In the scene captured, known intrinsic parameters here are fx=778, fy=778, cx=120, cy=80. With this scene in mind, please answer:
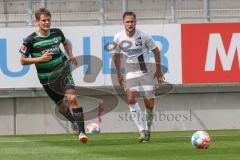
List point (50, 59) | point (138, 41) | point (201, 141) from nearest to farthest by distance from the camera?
point (201, 141) < point (50, 59) < point (138, 41)

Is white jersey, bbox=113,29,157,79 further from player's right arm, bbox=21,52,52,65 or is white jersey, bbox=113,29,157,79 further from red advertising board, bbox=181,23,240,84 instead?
red advertising board, bbox=181,23,240,84

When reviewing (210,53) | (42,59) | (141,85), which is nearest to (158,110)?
(210,53)

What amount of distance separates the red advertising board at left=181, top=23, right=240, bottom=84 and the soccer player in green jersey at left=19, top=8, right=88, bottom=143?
709 cm

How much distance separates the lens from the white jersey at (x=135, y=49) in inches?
578

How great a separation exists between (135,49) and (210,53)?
22.0 ft

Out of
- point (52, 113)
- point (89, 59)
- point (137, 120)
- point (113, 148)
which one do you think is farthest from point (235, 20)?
point (113, 148)

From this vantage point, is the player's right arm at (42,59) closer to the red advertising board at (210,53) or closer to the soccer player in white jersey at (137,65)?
the soccer player in white jersey at (137,65)

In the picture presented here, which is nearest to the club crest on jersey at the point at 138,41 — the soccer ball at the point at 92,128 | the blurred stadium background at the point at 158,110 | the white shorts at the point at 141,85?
the white shorts at the point at 141,85

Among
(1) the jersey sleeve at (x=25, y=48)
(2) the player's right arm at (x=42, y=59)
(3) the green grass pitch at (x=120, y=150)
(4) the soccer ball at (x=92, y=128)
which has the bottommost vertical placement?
(4) the soccer ball at (x=92, y=128)

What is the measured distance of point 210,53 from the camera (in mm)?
21109

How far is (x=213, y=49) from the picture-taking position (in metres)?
21.1

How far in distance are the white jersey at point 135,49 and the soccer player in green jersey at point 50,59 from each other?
101cm

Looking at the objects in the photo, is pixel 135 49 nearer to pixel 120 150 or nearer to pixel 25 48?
pixel 25 48

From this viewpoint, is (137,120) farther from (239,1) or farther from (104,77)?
(239,1)
